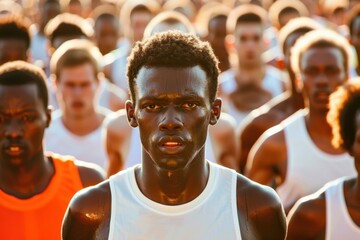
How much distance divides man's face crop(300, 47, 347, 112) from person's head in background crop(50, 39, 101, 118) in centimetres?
207

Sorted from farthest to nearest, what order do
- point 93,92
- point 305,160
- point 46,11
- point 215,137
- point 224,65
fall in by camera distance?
point 46,11 < point 224,65 < point 93,92 < point 215,137 < point 305,160

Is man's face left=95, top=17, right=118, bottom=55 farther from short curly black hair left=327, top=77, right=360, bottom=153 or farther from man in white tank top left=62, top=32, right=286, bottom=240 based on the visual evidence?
man in white tank top left=62, top=32, right=286, bottom=240

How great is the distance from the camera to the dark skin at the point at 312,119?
8453mm

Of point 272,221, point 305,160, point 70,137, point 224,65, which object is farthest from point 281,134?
point 224,65

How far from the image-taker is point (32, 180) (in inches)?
260

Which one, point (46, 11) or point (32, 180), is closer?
point (32, 180)

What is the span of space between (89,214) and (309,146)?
3.56m

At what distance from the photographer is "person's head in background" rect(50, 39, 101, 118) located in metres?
10.2

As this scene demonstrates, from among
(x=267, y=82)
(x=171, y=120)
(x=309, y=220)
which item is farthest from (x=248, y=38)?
(x=171, y=120)

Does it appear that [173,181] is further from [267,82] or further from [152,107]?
[267,82]

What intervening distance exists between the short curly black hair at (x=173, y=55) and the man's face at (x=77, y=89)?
4947 mm

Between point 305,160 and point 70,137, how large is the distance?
8.10 feet

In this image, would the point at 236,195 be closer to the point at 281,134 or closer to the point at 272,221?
the point at 272,221

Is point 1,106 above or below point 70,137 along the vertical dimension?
above
